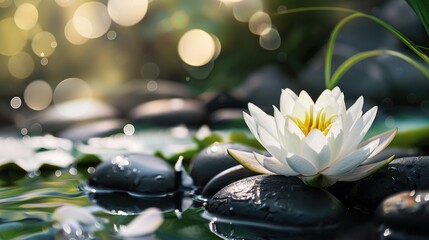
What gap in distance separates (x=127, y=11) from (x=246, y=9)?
90 cm

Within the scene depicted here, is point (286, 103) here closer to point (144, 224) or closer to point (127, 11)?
point (144, 224)

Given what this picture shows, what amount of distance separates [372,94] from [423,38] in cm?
58

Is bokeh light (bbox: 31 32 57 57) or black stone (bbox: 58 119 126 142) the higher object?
bokeh light (bbox: 31 32 57 57)

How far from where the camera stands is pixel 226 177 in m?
1.50

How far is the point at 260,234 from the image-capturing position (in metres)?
1.22

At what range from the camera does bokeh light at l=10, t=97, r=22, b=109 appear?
13.9ft

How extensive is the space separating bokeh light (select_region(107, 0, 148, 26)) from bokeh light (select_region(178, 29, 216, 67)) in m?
0.38

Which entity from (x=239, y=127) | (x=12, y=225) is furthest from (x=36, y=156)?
(x=239, y=127)

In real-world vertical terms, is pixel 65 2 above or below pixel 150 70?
above

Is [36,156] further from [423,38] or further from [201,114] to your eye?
[423,38]

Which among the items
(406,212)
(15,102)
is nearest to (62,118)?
(15,102)

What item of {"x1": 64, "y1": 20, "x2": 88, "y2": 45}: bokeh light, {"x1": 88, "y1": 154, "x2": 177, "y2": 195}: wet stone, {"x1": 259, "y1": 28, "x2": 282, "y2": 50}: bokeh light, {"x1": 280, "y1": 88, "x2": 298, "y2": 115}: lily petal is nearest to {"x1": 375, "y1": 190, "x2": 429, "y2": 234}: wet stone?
{"x1": 280, "y1": 88, "x2": 298, "y2": 115}: lily petal

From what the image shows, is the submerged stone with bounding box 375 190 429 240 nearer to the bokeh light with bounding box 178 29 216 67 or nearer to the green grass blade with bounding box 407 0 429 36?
the green grass blade with bounding box 407 0 429 36

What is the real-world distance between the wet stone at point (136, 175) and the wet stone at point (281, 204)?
296mm
